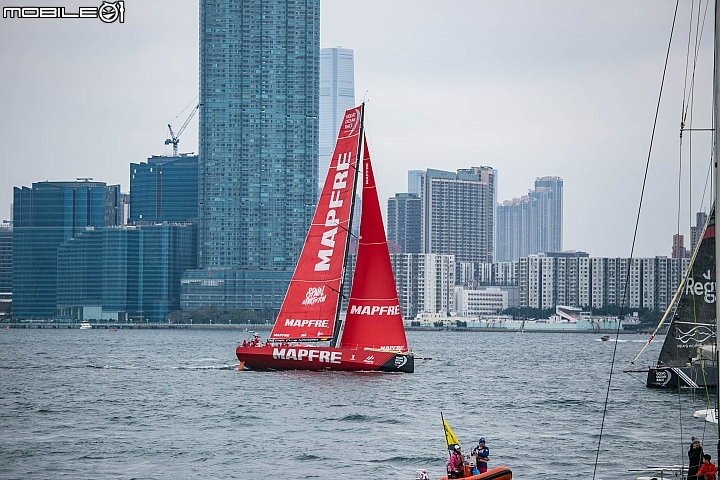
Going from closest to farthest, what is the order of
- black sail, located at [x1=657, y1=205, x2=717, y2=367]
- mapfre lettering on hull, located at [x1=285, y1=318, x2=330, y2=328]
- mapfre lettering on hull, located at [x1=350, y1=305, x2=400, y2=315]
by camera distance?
black sail, located at [x1=657, y1=205, x2=717, y2=367]
mapfre lettering on hull, located at [x1=350, y1=305, x2=400, y2=315]
mapfre lettering on hull, located at [x1=285, y1=318, x2=330, y2=328]

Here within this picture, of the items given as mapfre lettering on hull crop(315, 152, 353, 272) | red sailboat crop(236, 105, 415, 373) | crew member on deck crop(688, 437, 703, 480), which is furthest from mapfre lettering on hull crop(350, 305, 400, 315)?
crew member on deck crop(688, 437, 703, 480)

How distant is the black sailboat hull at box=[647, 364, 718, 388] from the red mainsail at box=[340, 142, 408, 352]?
10672 mm

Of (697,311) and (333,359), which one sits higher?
(697,311)

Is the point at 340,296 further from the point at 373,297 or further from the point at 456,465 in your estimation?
the point at 456,465

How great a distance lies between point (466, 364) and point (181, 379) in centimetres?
2775

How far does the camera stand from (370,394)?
51.0m

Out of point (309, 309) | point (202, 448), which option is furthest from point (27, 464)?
point (309, 309)

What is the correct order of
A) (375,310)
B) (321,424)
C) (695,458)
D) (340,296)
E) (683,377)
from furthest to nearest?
(340,296) → (375,310) → (683,377) → (321,424) → (695,458)

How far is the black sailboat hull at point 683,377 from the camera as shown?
4722 centimetres

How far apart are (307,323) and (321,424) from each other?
15376mm

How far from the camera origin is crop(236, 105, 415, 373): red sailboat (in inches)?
2085

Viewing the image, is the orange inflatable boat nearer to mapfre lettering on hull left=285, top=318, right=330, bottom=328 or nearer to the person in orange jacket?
the person in orange jacket

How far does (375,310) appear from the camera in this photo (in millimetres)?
53094

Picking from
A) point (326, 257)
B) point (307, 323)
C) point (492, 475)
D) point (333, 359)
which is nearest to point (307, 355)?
point (333, 359)
